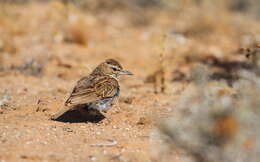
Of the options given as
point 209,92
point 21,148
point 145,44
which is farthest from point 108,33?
point 209,92

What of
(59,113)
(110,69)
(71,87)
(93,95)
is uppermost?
(110,69)

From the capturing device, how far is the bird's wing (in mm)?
6703

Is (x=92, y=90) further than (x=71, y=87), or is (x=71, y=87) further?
(x=71, y=87)

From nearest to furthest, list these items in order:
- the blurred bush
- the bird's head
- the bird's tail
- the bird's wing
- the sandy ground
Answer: the blurred bush → the sandy ground → the bird's wing → the bird's tail → the bird's head

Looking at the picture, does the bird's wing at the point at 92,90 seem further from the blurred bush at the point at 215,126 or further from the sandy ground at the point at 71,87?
the blurred bush at the point at 215,126

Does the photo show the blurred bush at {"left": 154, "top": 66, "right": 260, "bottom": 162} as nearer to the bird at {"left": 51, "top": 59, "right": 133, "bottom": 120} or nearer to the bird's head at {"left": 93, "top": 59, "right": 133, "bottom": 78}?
the bird at {"left": 51, "top": 59, "right": 133, "bottom": 120}

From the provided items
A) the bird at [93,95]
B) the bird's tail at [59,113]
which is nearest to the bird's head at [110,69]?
the bird at [93,95]

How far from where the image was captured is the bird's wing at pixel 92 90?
6703mm

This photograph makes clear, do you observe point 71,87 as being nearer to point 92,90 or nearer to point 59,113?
point 59,113

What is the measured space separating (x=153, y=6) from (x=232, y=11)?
3632 millimetres

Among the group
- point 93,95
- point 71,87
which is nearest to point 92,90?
point 93,95

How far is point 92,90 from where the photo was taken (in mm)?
6938

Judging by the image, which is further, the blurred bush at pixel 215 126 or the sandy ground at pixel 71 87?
the sandy ground at pixel 71 87

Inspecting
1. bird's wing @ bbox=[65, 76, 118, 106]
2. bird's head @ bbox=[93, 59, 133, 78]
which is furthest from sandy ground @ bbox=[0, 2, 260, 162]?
bird's head @ bbox=[93, 59, 133, 78]
